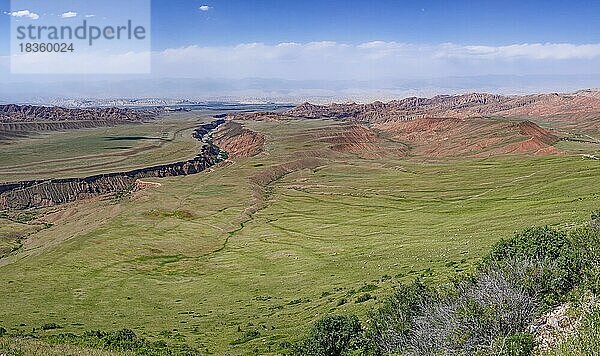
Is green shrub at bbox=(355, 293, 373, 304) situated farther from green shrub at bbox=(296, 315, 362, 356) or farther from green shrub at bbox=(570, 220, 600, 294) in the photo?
green shrub at bbox=(570, 220, 600, 294)

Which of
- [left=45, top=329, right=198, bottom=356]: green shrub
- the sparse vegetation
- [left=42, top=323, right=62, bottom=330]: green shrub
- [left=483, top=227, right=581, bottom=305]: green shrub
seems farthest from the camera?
[left=42, top=323, right=62, bottom=330]: green shrub

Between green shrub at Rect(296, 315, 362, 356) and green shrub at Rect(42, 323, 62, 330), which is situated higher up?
green shrub at Rect(296, 315, 362, 356)

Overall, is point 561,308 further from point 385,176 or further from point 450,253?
point 385,176

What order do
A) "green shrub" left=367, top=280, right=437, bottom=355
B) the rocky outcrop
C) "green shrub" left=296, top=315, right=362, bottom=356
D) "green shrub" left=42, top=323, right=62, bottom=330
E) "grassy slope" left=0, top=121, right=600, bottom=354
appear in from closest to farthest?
1. "green shrub" left=367, top=280, right=437, bottom=355
2. "green shrub" left=296, top=315, right=362, bottom=356
3. "green shrub" left=42, top=323, right=62, bottom=330
4. "grassy slope" left=0, top=121, right=600, bottom=354
5. the rocky outcrop

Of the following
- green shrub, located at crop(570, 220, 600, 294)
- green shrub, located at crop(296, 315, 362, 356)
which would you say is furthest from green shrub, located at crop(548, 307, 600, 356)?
green shrub, located at crop(296, 315, 362, 356)

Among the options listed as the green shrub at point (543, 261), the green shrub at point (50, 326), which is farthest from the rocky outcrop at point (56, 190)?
the green shrub at point (543, 261)

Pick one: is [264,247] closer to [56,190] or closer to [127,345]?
[127,345]

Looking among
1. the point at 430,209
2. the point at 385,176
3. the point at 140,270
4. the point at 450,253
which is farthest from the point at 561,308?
the point at 385,176

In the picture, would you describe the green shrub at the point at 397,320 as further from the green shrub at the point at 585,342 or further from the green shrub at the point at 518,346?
the green shrub at the point at 585,342
